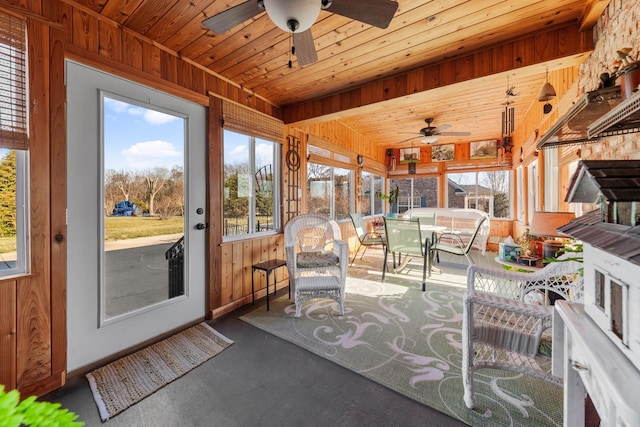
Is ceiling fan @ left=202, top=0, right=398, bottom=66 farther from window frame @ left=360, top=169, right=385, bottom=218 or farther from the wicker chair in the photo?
window frame @ left=360, top=169, right=385, bottom=218

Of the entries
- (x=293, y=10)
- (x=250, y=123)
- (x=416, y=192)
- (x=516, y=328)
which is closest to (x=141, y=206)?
(x=250, y=123)

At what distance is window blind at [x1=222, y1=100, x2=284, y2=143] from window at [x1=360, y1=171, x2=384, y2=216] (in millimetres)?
3044

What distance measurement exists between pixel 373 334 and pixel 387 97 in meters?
2.42

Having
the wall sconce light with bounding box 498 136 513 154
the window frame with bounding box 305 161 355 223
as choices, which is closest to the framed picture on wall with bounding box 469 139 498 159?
the wall sconce light with bounding box 498 136 513 154

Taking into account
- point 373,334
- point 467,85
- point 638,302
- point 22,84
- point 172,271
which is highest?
point 467,85

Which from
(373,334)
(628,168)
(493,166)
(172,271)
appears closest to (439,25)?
(628,168)

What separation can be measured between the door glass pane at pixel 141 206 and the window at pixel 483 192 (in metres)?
6.34

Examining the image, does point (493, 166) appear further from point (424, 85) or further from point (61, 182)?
point (61, 182)

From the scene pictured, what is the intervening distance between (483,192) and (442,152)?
140cm

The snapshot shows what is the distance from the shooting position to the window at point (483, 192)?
19.9ft

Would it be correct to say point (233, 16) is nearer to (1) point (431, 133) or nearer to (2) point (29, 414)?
(2) point (29, 414)

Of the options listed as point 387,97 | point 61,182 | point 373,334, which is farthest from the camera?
point 387,97

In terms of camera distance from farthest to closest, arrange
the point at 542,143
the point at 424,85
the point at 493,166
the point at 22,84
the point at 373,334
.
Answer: the point at 493,166
the point at 424,85
the point at 373,334
the point at 542,143
the point at 22,84

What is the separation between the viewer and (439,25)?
1935 mm
